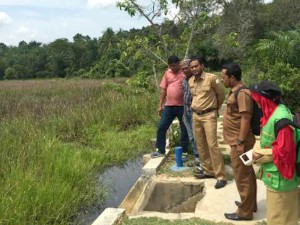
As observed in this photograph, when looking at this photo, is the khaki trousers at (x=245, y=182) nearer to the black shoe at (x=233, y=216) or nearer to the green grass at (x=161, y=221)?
the black shoe at (x=233, y=216)

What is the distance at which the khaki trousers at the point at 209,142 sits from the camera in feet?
15.9

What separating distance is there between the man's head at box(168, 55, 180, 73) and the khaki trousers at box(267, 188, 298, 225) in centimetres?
302

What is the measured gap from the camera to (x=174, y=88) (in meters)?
5.74

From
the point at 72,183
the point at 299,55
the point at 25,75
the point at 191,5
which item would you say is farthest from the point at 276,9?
the point at 25,75

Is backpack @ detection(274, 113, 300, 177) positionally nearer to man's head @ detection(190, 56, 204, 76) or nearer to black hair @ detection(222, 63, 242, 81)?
black hair @ detection(222, 63, 242, 81)

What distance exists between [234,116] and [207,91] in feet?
3.37

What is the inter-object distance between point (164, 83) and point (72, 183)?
2.01m

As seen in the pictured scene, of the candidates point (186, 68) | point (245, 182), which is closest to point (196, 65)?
point (186, 68)

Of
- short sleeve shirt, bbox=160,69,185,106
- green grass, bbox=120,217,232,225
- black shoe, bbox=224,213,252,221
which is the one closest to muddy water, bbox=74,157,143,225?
green grass, bbox=120,217,232,225

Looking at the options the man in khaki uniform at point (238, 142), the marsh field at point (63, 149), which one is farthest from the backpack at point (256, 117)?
→ the marsh field at point (63, 149)

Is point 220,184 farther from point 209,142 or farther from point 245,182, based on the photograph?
point 245,182

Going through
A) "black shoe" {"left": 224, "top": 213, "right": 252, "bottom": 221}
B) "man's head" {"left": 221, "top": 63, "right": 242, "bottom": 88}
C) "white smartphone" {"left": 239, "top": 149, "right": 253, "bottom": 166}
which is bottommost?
"black shoe" {"left": 224, "top": 213, "right": 252, "bottom": 221}

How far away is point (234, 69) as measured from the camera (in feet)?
12.7

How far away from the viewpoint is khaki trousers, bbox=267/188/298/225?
9.59 ft
